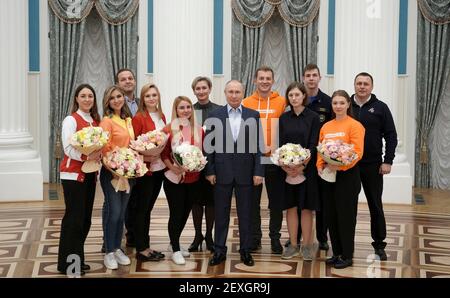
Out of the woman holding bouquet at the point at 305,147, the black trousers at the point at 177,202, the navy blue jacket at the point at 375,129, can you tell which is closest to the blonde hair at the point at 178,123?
the black trousers at the point at 177,202

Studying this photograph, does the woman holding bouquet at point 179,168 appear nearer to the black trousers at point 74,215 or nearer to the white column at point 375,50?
the black trousers at point 74,215

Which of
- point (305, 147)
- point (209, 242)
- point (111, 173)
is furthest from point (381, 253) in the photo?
point (111, 173)

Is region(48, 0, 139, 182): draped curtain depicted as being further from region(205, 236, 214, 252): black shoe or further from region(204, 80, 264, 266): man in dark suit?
region(204, 80, 264, 266): man in dark suit

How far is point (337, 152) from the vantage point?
651 cm

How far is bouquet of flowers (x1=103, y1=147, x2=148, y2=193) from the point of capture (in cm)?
636

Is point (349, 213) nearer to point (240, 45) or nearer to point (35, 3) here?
point (240, 45)

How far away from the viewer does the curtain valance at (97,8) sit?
40.1 feet

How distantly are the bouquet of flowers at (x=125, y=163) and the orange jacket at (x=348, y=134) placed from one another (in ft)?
5.28

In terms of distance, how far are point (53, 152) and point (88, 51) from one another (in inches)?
69.6

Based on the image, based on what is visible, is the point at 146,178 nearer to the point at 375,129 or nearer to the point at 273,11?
the point at 375,129

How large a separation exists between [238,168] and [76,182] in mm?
1451

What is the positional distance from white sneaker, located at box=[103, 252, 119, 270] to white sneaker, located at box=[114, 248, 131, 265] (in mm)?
90

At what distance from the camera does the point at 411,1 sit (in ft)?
40.6

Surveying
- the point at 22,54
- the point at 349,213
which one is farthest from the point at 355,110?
the point at 22,54
